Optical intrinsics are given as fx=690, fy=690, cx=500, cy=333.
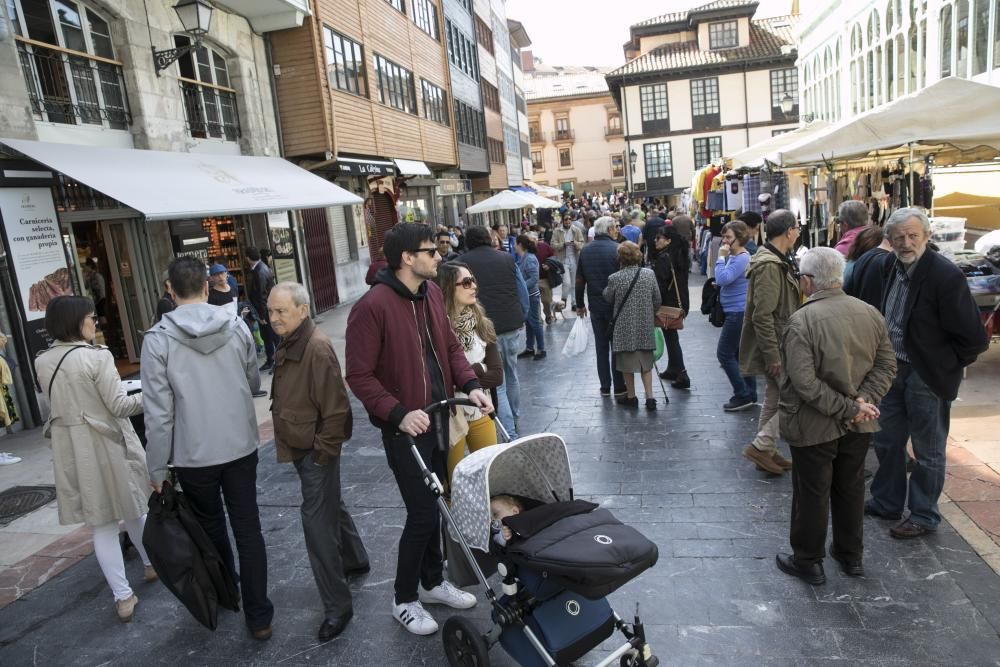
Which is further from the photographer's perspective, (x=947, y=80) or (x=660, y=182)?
(x=660, y=182)

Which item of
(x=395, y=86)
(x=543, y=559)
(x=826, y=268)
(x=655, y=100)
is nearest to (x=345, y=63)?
(x=395, y=86)

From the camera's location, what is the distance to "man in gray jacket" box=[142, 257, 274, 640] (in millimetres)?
3404

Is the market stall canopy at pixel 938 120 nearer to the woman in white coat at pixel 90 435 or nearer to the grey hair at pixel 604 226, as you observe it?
the grey hair at pixel 604 226

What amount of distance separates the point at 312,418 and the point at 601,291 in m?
4.74

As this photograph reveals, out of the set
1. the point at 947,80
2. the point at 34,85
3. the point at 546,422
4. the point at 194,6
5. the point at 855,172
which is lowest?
the point at 546,422

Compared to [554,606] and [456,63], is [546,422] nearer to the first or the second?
[554,606]

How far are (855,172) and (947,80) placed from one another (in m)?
5.75

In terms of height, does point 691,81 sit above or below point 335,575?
above

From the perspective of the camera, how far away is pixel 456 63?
27.9 m

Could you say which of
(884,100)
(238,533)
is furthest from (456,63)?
(238,533)

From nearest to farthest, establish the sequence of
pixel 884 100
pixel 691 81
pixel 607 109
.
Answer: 1. pixel 884 100
2. pixel 691 81
3. pixel 607 109

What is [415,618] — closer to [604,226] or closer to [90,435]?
[90,435]

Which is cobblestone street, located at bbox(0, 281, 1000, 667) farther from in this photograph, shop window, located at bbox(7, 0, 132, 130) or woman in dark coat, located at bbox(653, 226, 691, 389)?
shop window, located at bbox(7, 0, 132, 130)

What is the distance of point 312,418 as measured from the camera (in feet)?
11.5
